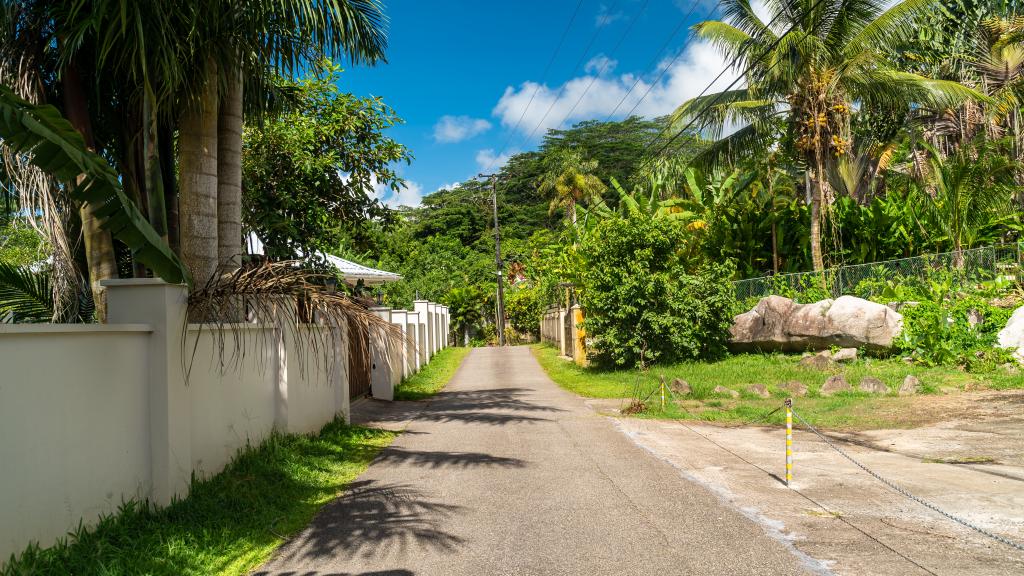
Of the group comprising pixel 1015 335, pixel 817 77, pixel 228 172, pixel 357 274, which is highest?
pixel 817 77

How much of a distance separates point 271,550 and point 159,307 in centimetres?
217

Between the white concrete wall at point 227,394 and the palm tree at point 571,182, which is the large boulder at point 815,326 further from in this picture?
the palm tree at point 571,182

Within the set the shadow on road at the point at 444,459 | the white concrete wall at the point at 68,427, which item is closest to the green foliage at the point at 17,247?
the shadow on road at the point at 444,459

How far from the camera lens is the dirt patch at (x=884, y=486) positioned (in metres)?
5.42

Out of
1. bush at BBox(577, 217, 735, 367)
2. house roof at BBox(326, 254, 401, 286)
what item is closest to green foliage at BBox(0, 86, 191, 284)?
house roof at BBox(326, 254, 401, 286)

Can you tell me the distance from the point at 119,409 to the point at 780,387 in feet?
42.8

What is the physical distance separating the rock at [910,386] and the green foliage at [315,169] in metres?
10.6

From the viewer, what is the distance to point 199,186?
873 cm

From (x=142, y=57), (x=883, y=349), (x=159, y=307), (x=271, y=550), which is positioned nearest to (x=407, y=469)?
(x=271, y=550)

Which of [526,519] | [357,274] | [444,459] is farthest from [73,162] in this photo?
[357,274]

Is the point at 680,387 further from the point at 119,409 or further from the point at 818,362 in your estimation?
the point at 119,409

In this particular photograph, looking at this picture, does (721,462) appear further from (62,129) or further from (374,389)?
(374,389)

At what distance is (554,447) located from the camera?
10.4 meters

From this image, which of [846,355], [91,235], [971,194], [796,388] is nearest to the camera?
[91,235]
